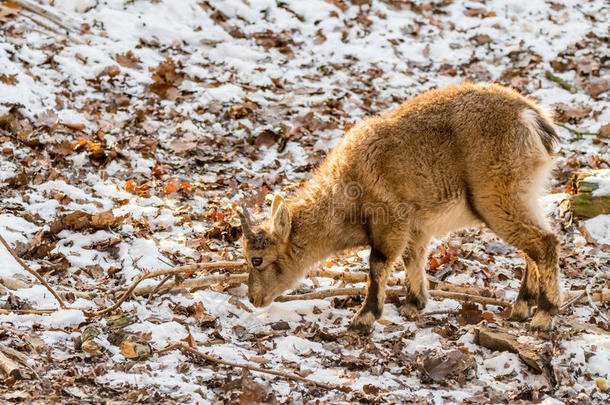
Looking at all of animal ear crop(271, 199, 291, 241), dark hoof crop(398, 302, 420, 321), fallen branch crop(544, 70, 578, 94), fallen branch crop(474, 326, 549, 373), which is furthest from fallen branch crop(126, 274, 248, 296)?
fallen branch crop(544, 70, 578, 94)

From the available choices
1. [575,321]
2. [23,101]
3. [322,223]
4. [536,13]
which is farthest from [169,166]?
[536,13]

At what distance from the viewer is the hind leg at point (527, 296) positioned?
6.62 m

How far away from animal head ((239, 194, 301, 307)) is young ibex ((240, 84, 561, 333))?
0.01m

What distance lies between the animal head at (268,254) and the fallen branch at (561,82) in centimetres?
795

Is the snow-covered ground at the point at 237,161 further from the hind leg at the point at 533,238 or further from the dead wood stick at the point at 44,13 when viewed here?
the hind leg at the point at 533,238

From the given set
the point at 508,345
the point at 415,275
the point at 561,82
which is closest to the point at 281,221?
the point at 415,275

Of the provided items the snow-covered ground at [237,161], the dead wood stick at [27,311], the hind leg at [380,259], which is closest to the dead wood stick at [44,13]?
the snow-covered ground at [237,161]

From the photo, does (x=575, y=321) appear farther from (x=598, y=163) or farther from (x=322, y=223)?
(x=598, y=163)

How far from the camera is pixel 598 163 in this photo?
31.6 feet

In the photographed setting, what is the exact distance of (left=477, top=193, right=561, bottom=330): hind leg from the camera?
638cm

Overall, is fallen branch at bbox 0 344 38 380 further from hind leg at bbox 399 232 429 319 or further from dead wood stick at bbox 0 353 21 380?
hind leg at bbox 399 232 429 319

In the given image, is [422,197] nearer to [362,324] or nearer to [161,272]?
[362,324]

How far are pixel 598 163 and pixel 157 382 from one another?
7582 mm

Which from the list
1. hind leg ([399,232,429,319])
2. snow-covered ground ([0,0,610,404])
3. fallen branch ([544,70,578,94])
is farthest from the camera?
fallen branch ([544,70,578,94])
